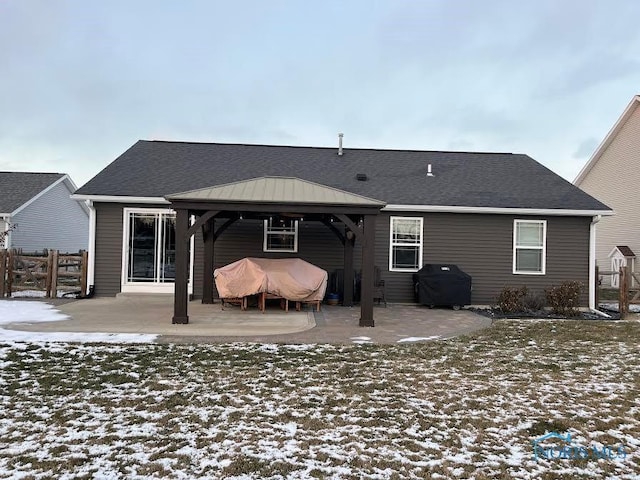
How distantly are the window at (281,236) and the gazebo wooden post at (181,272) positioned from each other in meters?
4.05

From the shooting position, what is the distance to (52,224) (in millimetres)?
24156

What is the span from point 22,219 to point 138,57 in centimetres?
1079

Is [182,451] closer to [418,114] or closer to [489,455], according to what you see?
[489,455]

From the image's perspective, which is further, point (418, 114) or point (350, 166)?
point (418, 114)

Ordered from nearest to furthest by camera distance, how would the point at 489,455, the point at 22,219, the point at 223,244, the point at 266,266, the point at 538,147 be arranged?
1. the point at 489,455
2. the point at 266,266
3. the point at 223,244
4. the point at 22,219
5. the point at 538,147

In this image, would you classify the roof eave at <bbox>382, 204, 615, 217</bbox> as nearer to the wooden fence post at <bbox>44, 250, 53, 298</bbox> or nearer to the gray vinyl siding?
the gray vinyl siding

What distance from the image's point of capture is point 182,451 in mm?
3650

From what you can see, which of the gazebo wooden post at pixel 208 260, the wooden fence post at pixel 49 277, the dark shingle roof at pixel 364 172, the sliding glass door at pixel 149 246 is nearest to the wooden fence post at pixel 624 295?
the dark shingle roof at pixel 364 172

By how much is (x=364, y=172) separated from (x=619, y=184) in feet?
44.1

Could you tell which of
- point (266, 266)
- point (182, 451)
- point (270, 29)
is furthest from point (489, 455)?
point (270, 29)

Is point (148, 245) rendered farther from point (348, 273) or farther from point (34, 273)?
point (348, 273)

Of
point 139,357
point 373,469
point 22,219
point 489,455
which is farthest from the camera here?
point 22,219

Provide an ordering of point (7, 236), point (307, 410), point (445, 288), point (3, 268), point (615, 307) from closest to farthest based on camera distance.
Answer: point (307, 410)
point (445, 288)
point (3, 268)
point (615, 307)
point (7, 236)

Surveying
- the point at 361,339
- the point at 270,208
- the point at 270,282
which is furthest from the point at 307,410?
the point at 270,282
